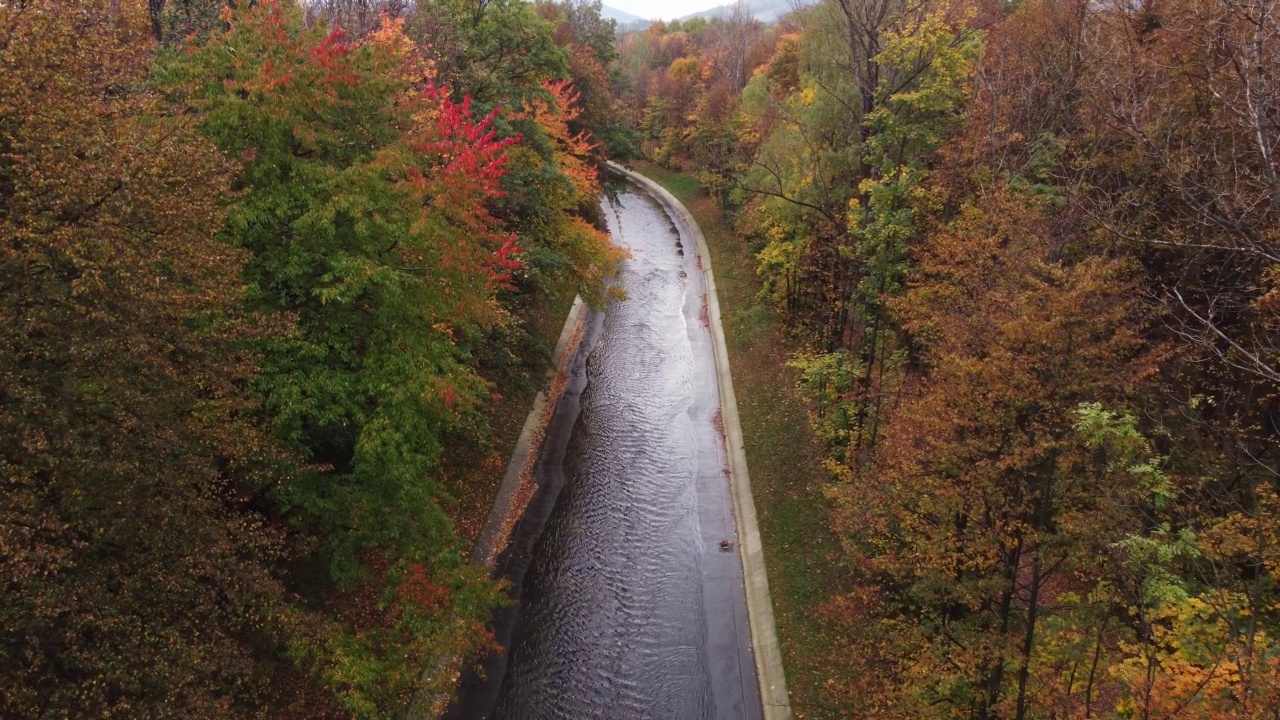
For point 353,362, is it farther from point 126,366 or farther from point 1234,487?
point 1234,487

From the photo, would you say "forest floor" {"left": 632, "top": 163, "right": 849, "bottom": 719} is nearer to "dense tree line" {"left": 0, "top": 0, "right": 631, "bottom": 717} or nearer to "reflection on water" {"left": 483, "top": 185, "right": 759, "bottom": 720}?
"reflection on water" {"left": 483, "top": 185, "right": 759, "bottom": 720}

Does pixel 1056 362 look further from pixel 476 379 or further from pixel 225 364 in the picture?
pixel 225 364

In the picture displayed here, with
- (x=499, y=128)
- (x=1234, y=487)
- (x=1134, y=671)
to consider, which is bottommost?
(x=1134, y=671)

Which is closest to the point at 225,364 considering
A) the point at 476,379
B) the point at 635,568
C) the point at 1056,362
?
the point at 476,379

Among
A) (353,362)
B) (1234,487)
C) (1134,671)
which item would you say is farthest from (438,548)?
(1234,487)

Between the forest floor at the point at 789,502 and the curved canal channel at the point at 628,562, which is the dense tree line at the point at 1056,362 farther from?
the curved canal channel at the point at 628,562

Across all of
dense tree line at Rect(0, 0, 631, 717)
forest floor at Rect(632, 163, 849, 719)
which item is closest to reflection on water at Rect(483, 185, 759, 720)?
forest floor at Rect(632, 163, 849, 719)
